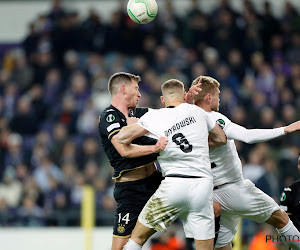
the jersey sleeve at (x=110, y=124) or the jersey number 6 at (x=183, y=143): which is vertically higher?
the jersey sleeve at (x=110, y=124)

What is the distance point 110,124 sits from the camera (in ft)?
20.0

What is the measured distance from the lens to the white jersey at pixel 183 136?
559cm

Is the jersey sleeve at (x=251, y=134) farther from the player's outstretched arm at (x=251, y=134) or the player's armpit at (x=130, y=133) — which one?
the player's armpit at (x=130, y=133)

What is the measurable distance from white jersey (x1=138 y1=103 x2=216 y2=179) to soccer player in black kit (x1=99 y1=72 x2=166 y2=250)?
41cm

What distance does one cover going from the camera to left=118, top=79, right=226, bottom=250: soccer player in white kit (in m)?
5.58

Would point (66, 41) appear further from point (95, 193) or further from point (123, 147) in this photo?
point (123, 147)

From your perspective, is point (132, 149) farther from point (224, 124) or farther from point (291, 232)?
point (291, 232)

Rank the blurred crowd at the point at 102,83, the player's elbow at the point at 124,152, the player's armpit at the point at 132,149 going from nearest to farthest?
the player's armpit at the point at 132,149
the player's elbow at the point at 124,152
the blurred crowd at the point at 102,83

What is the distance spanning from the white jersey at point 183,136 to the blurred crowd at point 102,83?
184 inches

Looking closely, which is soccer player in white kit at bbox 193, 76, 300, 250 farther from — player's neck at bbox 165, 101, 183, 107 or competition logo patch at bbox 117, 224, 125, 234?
competition logo patch at bbox 117, 224, 125, 234

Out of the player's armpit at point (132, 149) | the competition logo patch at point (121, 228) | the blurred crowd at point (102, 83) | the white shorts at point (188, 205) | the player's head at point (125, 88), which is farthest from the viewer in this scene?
the blurred crowd at point (102, 83)

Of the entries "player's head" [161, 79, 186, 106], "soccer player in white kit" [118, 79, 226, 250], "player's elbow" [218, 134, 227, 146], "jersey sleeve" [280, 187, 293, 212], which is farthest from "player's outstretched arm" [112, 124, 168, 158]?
"jersey sleeve" [280, 187, 293, 212]

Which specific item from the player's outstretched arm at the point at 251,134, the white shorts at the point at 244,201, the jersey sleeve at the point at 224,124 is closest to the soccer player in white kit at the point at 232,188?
the white shorts at the point at 244,201

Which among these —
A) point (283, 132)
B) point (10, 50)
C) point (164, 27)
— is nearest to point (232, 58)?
point (164, 27)
